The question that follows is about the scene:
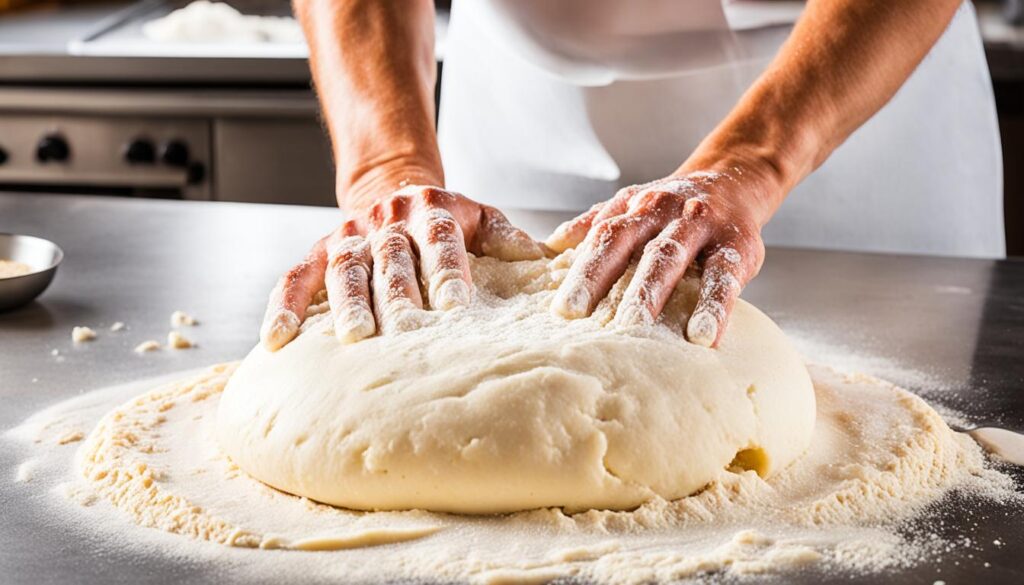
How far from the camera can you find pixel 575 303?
1298mm

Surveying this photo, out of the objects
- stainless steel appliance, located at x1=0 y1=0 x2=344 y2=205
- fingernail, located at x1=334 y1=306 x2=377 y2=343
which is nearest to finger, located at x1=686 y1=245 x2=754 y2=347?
fingernail, located at x1=334 y1=306 x2=377 y2=343

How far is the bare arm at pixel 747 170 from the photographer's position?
1.31 metres

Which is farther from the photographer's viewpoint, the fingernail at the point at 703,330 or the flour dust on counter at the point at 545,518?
the fingernail at the point at 703,330

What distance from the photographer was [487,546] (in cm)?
109

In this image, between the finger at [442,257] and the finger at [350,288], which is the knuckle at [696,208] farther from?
the finger at [350,288]

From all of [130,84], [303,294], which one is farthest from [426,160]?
[130,84]

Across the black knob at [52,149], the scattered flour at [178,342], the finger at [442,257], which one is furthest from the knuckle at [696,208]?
the black knob at [52,149]

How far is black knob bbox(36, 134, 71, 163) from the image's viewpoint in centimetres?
333

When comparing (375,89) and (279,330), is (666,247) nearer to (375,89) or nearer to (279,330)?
(279,330)

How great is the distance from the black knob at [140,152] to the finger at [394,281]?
211 cm

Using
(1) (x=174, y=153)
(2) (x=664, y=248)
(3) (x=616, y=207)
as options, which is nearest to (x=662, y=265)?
(2) (x=664, y=248)

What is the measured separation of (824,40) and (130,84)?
221 cm

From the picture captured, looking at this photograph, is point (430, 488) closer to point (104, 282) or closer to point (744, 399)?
point (744, 399)

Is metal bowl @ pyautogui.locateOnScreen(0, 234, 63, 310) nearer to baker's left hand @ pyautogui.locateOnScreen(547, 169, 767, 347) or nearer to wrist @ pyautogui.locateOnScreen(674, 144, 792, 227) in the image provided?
baker's left hand @ pyautogui.locateOnScreen(547, 169, 767, 347)
